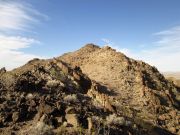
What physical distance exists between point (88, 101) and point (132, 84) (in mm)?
11728

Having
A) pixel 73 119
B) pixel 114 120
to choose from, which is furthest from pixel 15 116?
pixel 114 120

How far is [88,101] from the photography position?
85.2 feet

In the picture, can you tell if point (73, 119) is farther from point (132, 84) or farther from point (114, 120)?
point (132, 84)

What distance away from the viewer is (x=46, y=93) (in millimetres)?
24031

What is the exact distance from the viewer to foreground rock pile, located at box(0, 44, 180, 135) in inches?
795

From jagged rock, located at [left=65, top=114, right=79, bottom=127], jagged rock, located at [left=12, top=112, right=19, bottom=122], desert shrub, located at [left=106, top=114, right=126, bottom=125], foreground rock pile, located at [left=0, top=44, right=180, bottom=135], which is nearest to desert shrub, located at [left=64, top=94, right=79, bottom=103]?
foreground rock pile, located at [left=0, top=44, right=180, bottom=135]

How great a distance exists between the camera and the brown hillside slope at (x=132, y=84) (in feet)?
96.2

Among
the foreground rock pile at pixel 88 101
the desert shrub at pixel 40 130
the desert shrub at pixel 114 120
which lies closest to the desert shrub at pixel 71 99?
the foreground rock pile at pixel 88 101

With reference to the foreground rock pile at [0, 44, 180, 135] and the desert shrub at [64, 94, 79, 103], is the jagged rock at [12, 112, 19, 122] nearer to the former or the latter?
the foreground rock pile at [0, 44, 180, 135]

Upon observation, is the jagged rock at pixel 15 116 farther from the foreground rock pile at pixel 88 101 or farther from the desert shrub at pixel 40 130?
the desert shrub at pixel 40 130

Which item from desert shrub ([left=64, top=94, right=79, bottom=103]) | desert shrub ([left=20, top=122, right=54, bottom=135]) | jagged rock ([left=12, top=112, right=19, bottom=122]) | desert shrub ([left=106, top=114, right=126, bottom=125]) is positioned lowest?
desert shrub ([left=20, top=122, right=54, bottom=135])

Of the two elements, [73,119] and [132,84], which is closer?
[73,119]

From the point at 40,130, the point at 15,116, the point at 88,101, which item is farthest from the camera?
the point at 88,101

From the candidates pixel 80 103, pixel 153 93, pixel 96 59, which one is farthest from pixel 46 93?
pixel 96 59
